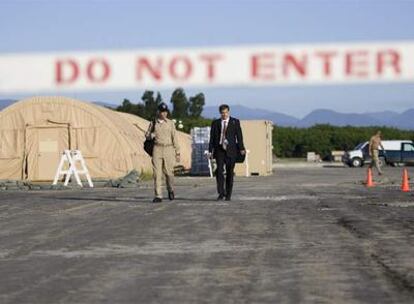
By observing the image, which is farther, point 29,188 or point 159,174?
point 29,188

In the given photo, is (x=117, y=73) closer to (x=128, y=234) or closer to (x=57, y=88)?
(x=57, y=88)

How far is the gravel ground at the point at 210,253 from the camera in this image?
625 cm

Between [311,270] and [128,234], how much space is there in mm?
3341

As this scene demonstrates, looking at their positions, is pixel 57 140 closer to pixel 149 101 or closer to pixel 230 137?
pixel 230 137

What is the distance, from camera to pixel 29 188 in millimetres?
21781

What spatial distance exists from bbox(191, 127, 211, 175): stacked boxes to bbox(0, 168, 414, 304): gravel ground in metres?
22.1

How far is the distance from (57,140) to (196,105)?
59849 mm

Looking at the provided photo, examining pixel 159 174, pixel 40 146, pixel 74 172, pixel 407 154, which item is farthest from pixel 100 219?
pixel 407 154

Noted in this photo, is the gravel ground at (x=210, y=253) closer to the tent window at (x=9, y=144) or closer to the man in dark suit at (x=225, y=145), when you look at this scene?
the man in dark suit at (x=225, y=145)

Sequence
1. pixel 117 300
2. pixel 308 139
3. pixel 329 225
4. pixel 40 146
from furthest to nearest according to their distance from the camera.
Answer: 1. pixel 308 139
2. pixel 40 146
3. pixel 329 225
4. pixel 117 300

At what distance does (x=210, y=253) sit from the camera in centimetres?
818

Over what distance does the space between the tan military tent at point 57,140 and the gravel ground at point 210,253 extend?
16.7 m

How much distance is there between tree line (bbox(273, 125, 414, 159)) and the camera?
6988 cm

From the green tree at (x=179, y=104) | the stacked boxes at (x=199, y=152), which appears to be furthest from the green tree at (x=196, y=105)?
the stacked boxes at (x=199, y=152)
